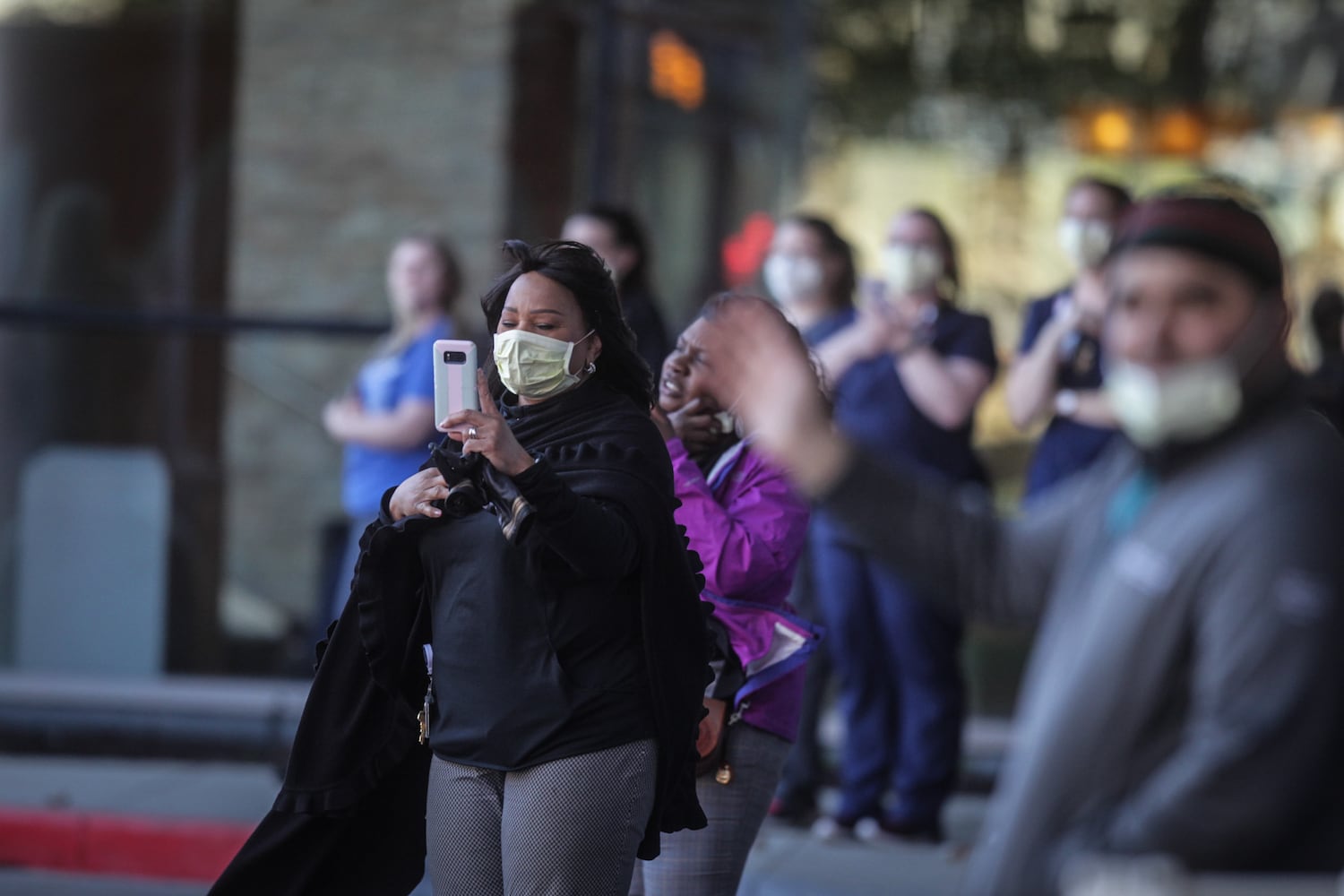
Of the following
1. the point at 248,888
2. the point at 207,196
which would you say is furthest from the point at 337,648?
the point at 207,196

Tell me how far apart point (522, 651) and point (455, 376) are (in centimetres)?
57

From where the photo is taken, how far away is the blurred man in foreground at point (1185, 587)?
84.9 inches

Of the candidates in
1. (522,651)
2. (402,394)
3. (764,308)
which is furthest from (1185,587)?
(402,394)

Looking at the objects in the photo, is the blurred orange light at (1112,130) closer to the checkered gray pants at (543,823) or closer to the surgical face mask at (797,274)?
the surgical face mask at (797,274)

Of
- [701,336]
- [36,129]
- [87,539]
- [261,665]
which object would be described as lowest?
[261,665]

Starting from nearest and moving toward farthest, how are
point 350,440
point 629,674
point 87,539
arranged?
point 629,674 < point 350,440 < point 87,539

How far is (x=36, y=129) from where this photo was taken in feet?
31.0

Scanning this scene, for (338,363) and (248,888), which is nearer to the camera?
(248,888)

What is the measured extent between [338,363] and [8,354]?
1.70m

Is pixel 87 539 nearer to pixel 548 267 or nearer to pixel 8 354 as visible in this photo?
pixel 8 354

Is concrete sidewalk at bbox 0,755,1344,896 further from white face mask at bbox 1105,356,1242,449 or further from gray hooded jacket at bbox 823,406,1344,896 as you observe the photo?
white face mask at bbox 1105,356,1242,449

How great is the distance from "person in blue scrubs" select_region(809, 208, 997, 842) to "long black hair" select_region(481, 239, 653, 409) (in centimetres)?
264

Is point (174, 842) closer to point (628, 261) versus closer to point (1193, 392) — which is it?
point (628, 261)

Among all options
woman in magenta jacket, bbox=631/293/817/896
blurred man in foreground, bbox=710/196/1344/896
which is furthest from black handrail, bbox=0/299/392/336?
blurred man in foreground, bbox=710/196/1344/896
